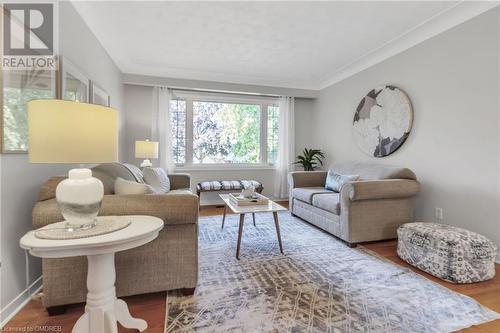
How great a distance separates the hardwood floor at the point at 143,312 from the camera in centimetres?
139

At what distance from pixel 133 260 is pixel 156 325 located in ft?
1.37

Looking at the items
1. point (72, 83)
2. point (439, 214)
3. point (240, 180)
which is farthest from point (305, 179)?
point (72, 83)

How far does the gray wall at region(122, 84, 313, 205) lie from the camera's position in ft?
14.5

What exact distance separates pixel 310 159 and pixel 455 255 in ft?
10.3

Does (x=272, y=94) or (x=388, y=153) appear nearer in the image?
(x=388, y=153)

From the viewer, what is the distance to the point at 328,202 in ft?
9.44

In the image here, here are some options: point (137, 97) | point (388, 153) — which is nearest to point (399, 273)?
point (388, 153)

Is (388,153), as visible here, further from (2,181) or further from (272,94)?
(2,181)

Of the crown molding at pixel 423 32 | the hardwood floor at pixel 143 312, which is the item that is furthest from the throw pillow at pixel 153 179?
the crown molding at pixel 423 32

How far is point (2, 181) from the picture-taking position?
1.43 m

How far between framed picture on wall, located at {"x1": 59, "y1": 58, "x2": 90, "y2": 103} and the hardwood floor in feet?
5.16

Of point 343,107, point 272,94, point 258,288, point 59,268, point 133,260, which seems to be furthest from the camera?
point 272,94

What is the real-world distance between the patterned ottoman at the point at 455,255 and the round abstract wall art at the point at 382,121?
1499 mm

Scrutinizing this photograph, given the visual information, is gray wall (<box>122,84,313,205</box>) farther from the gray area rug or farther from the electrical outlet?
the electrical outlet
